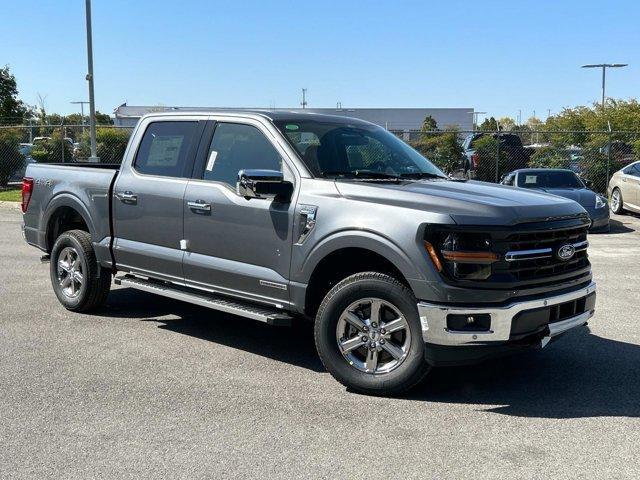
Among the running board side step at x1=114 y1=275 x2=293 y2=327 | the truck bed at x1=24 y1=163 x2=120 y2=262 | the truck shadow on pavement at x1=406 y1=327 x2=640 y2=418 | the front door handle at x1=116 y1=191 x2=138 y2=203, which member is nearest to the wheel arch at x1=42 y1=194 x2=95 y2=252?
the truck bed at x1=24 y1=163 x2=120 y2=262

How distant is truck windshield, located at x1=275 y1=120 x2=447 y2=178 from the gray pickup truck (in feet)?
0.06

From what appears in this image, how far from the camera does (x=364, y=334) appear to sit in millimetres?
5086

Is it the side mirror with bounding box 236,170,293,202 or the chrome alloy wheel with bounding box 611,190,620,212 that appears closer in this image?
the side mirror with bounding box 236,170,293,202

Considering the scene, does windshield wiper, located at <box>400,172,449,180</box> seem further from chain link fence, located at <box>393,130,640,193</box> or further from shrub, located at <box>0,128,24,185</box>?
shrub, located at <box>0,128,24,185</box>

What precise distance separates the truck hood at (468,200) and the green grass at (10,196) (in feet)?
55.5

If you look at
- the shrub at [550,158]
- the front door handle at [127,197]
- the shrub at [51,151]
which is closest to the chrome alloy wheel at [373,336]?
the front door handle at [127,197]

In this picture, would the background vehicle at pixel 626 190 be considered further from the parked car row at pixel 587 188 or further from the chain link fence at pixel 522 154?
the chain link fence at pixel 522 154

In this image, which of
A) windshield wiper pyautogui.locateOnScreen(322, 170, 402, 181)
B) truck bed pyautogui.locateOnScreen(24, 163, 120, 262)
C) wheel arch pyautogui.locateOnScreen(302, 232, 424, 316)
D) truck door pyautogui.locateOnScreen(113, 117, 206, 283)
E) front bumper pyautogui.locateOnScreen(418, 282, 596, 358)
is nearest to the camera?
front bumper pyautogui.locateOnScreen(418, 282, 596, 358)

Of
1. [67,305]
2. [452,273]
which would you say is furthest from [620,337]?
[67,305]

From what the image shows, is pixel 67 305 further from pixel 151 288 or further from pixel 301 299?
pixel 301 299

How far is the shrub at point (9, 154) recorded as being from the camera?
22.8 meters

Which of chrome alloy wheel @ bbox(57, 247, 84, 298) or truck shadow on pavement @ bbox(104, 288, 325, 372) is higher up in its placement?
chrome alloy wheel @ bbox(57, 247, 84, 298)

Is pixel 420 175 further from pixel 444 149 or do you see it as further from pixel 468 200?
pixel 444 149

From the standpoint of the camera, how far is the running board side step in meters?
5.49
